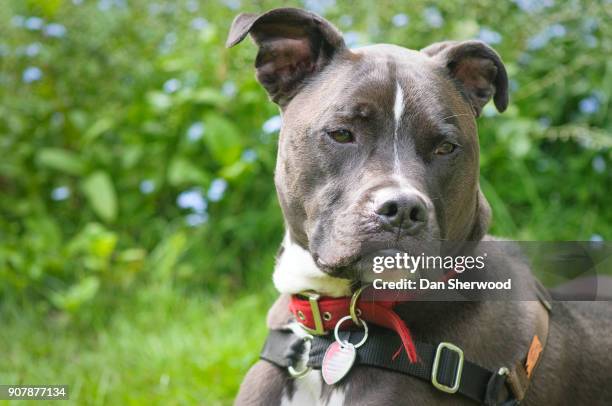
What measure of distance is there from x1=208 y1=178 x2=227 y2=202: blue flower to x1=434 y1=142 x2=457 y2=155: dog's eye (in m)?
2.44

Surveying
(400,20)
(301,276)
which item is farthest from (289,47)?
(400,20)

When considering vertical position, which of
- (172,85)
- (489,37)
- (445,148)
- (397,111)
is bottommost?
(172,85)

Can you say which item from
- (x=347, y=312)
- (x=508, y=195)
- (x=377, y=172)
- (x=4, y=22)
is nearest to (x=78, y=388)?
(x=347, y=312)

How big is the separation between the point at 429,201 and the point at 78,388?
87.6 inches

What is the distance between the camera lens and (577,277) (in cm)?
306

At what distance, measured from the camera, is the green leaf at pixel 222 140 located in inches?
194

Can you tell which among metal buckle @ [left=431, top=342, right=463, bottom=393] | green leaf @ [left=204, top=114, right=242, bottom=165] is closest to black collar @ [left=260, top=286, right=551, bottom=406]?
metal buckle @ [left=431, top=342, right=463, bottom=393]

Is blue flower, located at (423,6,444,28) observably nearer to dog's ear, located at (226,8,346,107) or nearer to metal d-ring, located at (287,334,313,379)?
dog's ear, located at (226,8,346,107)

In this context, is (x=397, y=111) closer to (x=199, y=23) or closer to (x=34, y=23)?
(x=199, y=23)

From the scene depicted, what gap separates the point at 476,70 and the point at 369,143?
667 mm

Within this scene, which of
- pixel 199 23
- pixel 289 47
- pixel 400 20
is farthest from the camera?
pixel 199 23

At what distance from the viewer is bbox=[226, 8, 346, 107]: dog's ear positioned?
9.41 feet

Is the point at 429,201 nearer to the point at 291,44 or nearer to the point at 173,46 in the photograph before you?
the point at 291,44

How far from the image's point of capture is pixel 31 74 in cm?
505
